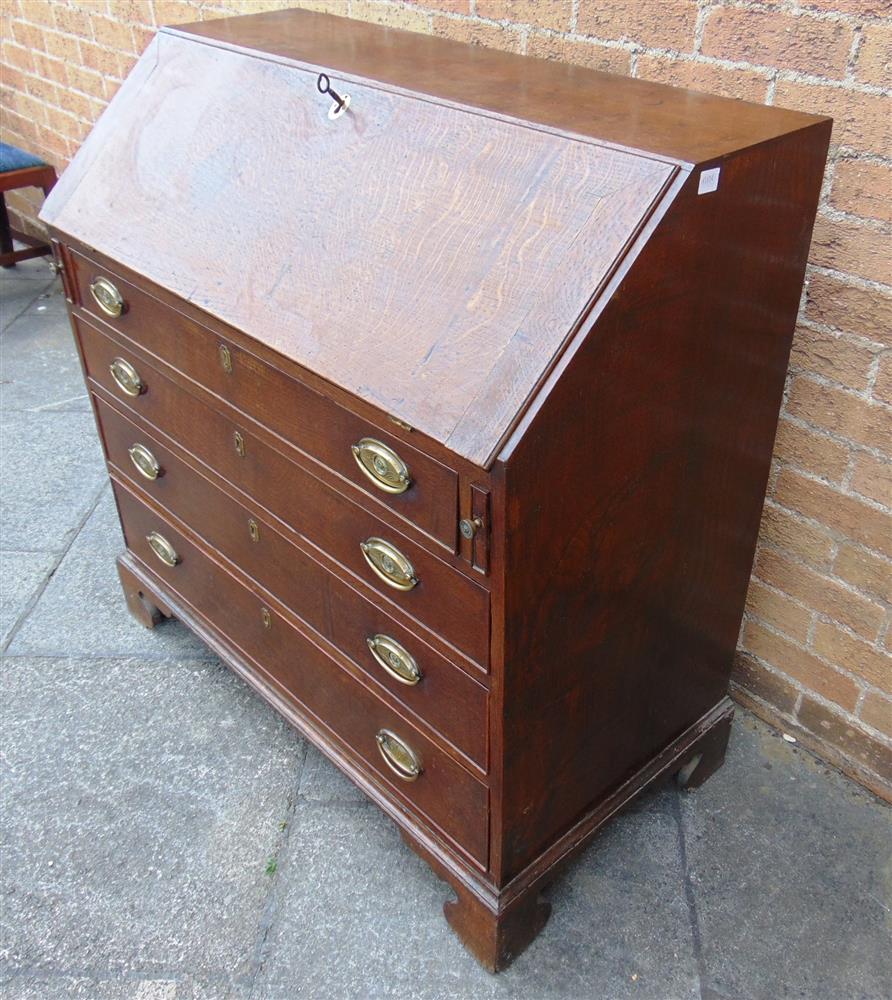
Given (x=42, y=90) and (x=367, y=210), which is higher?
(x=367, y=210)

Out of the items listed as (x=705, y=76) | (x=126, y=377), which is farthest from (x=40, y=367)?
(x=705, y=76)

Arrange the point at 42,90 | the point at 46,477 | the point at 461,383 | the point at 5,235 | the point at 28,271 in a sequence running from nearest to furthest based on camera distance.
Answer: the point at 461,383, the point at 46,477, the point at 42,90, the point at 5,235, the point at 28,271

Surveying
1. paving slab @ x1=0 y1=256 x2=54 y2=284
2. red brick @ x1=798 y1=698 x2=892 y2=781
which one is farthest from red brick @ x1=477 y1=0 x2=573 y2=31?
paving slab @ x1=0 y1=256 x2=54 y2=284

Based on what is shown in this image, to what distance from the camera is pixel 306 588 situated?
5.90 feet

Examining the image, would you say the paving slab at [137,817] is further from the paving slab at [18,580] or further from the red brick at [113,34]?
the red brick at [113,34]

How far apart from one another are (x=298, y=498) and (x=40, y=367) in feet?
8.52

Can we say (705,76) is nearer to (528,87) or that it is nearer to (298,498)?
(528,87)

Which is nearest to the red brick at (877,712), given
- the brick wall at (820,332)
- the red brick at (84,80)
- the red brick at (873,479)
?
the brick wall at (820,332)

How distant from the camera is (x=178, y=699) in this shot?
7.72 feet

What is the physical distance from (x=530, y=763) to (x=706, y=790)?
0.71 meters

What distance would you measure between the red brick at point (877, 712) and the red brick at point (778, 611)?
0.57ft

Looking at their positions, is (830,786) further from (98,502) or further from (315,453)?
(98,502)

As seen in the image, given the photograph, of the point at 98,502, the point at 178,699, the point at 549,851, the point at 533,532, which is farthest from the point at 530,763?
→ the point at 98,502

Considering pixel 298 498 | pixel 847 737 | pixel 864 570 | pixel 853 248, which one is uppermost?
pixel 853 248
